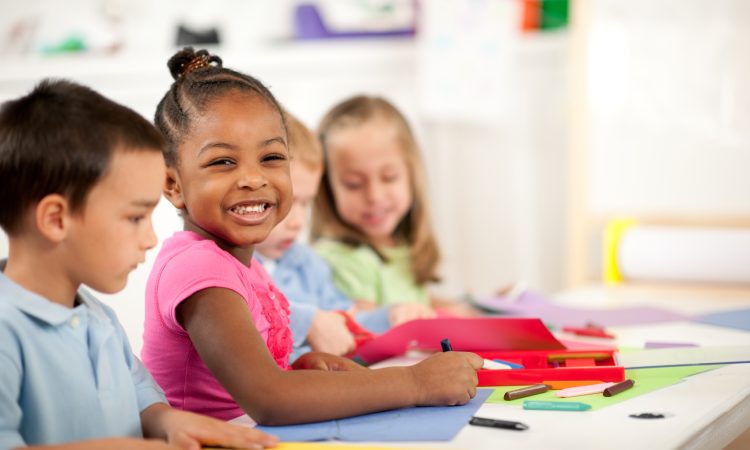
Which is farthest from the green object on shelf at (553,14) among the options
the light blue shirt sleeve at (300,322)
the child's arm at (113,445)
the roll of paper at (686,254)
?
the child's arm at (113,445)

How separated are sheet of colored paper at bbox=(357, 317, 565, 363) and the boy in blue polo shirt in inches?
18.5

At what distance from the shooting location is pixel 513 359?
1.19 m

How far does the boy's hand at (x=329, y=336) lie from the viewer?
50.8 inches

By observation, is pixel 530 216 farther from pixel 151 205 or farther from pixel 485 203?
pixel 151 205

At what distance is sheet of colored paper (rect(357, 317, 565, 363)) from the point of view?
1234mm

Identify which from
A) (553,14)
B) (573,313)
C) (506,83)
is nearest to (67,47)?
(506,83)

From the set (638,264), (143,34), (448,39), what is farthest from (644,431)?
(143,34)

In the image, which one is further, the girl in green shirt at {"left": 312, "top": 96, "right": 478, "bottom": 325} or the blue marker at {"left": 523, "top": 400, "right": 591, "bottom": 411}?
the girl in green shirt at {"left": 312, "top": 96, "right": 478, "bottom": 325}

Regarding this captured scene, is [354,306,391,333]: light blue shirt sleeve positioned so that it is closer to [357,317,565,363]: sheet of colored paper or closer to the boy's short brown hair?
[357,317,565,363]: sheet of colored paper

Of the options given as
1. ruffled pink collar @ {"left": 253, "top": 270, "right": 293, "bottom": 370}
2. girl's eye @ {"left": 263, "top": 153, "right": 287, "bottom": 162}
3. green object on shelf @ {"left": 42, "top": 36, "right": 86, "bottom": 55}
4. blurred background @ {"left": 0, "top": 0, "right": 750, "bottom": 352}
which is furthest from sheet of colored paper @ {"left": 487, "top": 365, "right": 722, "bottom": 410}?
green object on shelf @ {"left": 42, "top": 36, "right": 86, "bottom": 55}

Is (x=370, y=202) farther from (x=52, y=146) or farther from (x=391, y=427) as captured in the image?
(x=52, y=146)

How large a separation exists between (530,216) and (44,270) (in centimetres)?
223

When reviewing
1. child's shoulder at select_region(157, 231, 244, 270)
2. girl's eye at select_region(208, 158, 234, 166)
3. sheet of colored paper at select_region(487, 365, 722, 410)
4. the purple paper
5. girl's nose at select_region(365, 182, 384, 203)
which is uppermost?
girl's eye at select_region(208, 158, 234, 166)

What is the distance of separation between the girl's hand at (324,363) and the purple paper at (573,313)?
0.57m
